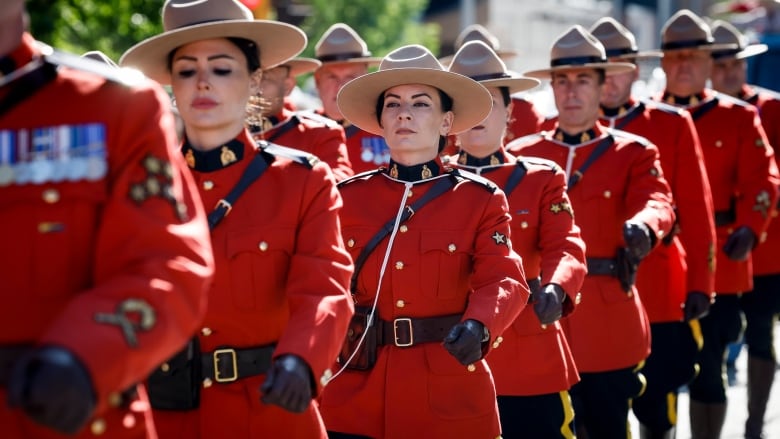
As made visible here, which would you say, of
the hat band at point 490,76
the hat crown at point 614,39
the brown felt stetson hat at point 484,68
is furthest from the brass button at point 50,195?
the hat crown at point 614,39

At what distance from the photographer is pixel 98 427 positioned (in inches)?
117

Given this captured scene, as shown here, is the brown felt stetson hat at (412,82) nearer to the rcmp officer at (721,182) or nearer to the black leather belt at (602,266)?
the black leather belt at (602,266)

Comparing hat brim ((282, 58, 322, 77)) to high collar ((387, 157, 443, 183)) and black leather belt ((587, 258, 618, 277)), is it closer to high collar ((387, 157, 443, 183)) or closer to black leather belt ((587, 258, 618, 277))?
black leather belt ((587, 258, 618, 277))

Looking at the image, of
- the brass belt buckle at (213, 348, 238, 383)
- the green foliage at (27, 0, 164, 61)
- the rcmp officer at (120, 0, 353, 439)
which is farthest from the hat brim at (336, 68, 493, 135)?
the green foliage at (27, 0, 164, 61)

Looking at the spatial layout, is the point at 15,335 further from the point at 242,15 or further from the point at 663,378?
the point at 663,378

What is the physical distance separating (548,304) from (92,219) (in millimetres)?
2799

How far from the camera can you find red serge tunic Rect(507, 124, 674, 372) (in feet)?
22.3

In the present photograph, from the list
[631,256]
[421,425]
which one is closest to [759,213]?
[631,256]

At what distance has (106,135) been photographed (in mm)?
3012

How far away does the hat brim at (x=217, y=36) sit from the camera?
418 cm

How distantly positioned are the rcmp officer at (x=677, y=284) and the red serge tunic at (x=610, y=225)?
543 mm

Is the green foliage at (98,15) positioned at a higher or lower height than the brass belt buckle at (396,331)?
higher

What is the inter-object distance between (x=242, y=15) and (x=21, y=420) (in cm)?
181

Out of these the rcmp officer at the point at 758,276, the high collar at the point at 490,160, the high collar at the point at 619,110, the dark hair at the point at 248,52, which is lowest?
the rcmp officer at the point at 758,276
